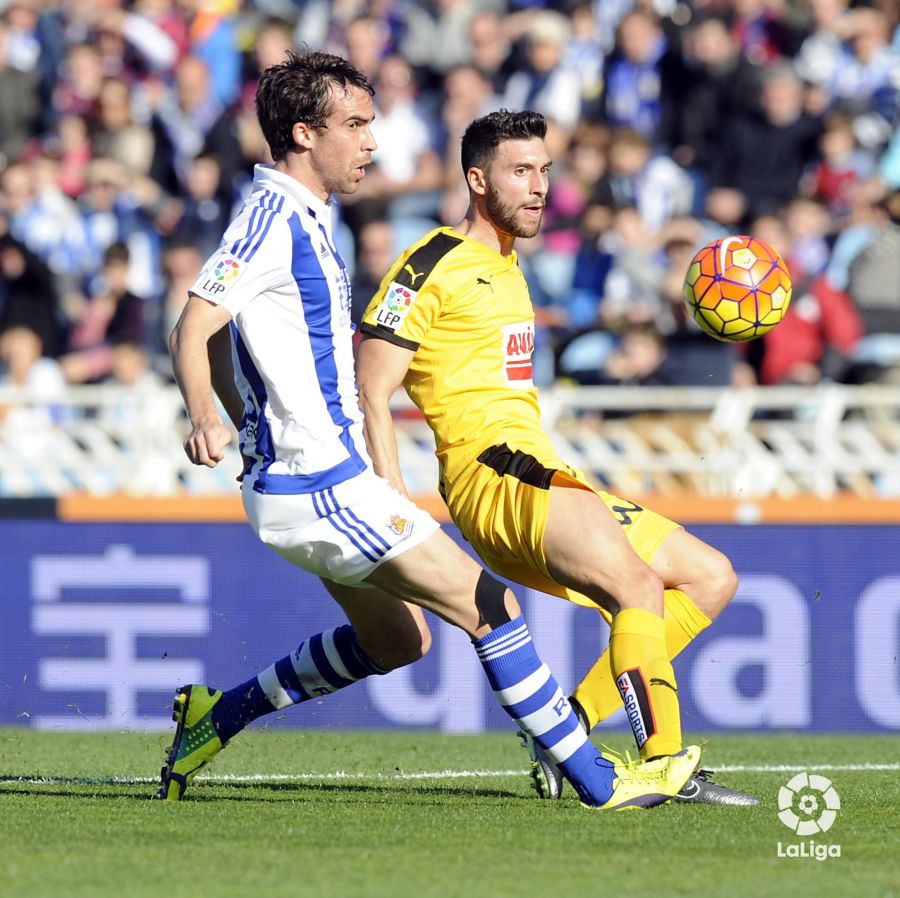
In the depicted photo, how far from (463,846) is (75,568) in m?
5.30

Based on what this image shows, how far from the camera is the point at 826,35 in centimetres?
1473

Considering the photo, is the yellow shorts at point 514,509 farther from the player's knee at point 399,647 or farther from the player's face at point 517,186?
the player's face at point 517,186

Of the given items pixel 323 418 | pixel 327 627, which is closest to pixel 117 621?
pixel 327 627

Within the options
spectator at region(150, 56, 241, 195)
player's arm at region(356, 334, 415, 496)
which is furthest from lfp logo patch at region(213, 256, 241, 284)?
spectator at region(150, 56, 241, 195)

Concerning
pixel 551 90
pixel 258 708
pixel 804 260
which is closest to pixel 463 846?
pixel 258 708

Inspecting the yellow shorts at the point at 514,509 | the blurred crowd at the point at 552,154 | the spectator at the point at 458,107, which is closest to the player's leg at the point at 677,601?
the yellow shorts at the point at 514,509

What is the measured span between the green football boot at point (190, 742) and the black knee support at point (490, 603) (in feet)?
4.31

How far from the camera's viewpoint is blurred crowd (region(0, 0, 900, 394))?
12188mm

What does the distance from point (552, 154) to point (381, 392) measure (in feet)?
26.5

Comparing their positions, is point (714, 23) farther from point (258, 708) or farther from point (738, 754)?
point (258, 708)

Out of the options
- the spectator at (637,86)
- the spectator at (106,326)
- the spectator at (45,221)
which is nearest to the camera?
the spectator at (106,326)

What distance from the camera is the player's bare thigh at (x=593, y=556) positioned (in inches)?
247

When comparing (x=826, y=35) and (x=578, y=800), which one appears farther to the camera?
(x=826, y=35)

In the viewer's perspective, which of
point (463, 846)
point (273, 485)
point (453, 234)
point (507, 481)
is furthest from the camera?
point (453, 234)
